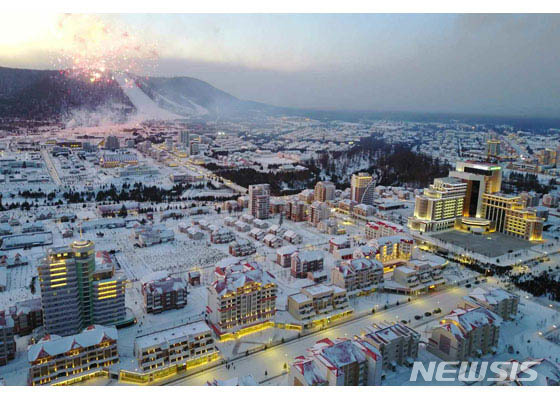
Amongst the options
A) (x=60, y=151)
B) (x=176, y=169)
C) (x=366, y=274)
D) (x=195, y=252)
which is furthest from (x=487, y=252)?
(x=60, y=151)

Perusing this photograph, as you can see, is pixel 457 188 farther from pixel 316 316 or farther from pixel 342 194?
pixel 316 316

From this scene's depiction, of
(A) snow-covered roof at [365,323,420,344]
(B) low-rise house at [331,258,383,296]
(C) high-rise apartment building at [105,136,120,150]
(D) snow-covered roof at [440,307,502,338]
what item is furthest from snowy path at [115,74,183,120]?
(D) snow-covered roof at [440,307,502,338]

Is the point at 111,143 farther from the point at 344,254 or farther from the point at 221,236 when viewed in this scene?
the point at 344,254

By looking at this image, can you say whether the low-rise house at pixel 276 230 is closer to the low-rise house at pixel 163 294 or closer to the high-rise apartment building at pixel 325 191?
the high-rise apartment building at pixel 325 191

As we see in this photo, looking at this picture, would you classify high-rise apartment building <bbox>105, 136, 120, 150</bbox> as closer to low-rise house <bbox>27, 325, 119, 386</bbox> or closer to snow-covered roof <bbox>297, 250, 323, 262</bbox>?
snow-covered roof <bbox>297, 250, 323, 262</bbox>

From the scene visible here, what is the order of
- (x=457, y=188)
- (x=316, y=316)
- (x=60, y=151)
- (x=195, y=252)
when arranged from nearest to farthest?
1. (x=316, y=316)
2. (x=195, y=252)
3. (x=457, y=188)
4. (x=60, y=151)
